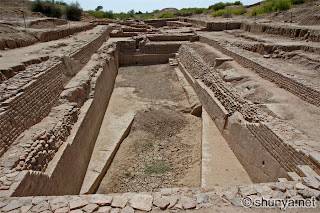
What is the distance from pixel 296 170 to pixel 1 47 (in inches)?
394

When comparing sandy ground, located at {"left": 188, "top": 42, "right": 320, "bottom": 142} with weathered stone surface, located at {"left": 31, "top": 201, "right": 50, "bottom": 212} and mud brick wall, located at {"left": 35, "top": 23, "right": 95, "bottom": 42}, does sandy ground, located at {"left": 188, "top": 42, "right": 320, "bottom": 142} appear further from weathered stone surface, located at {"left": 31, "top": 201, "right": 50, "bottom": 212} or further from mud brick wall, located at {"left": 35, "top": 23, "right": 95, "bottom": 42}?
mud brick wall, located at {"left": 35, "top": 23, "right": 95, "bottom": 42}

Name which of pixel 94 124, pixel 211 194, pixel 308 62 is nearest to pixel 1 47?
pixel 94 124

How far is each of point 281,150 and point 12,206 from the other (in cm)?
451

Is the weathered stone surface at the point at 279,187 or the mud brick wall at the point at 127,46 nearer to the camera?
the weathered stone surface at the point at 279,187

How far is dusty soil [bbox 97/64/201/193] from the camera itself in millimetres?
5555

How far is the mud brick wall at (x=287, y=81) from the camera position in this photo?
5.42 metres

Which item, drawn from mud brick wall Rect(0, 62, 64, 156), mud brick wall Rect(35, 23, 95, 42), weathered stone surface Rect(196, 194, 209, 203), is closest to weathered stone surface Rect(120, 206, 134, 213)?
weathered stone surface Rect(196, 194, 209, 203)

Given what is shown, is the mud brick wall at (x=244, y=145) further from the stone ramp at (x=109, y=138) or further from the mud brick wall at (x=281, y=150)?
the stone ramp at (x=109, y=138)

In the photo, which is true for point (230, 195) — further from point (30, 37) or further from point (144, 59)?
point (144, 59)

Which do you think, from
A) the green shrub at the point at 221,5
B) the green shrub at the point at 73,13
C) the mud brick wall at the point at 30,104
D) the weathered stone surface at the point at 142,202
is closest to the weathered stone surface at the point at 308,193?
the weathered stone surface at the point at 142,202

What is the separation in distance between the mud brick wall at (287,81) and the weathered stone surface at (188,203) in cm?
429

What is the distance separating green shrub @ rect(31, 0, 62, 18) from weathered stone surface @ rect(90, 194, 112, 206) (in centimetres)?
2203

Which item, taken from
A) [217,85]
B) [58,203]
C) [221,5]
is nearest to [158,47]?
[217,85]

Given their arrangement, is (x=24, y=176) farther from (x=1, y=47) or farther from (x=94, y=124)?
(x=1, y=47)
